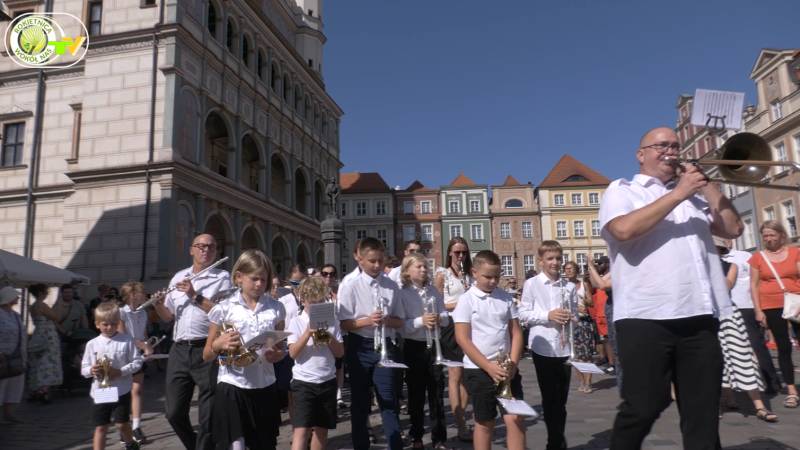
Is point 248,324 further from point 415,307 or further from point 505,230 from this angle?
point 505,230

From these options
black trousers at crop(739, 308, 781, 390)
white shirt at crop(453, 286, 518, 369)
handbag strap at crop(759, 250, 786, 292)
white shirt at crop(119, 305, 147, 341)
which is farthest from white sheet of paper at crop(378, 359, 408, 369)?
black trousers at crop(739, 308, 781, 390)

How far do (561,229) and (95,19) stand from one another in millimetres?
46089

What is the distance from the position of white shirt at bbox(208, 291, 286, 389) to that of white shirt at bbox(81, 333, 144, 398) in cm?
217

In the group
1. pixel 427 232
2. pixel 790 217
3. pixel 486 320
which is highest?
pixel 427 232

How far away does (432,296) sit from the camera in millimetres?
5723

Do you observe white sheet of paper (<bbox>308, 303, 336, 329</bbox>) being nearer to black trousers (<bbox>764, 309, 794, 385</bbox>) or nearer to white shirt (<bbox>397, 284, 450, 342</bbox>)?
white shirt (<bbox>397, 284, 450, 342</bbox>)

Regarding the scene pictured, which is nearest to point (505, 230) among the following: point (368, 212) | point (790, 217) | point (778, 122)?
point (368, 212)

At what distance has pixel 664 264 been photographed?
285cm

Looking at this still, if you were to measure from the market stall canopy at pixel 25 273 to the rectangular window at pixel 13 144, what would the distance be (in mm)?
14811

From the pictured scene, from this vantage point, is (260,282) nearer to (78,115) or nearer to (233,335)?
(233,335)

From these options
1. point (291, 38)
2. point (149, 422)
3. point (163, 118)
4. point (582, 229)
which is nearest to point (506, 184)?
point (582, 229)

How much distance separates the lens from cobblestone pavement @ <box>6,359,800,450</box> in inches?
211

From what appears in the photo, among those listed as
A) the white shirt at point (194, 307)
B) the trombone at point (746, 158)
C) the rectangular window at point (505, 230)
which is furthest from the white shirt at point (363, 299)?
the rectangular window at point (505, 230)

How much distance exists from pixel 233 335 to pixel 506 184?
57.7 m
